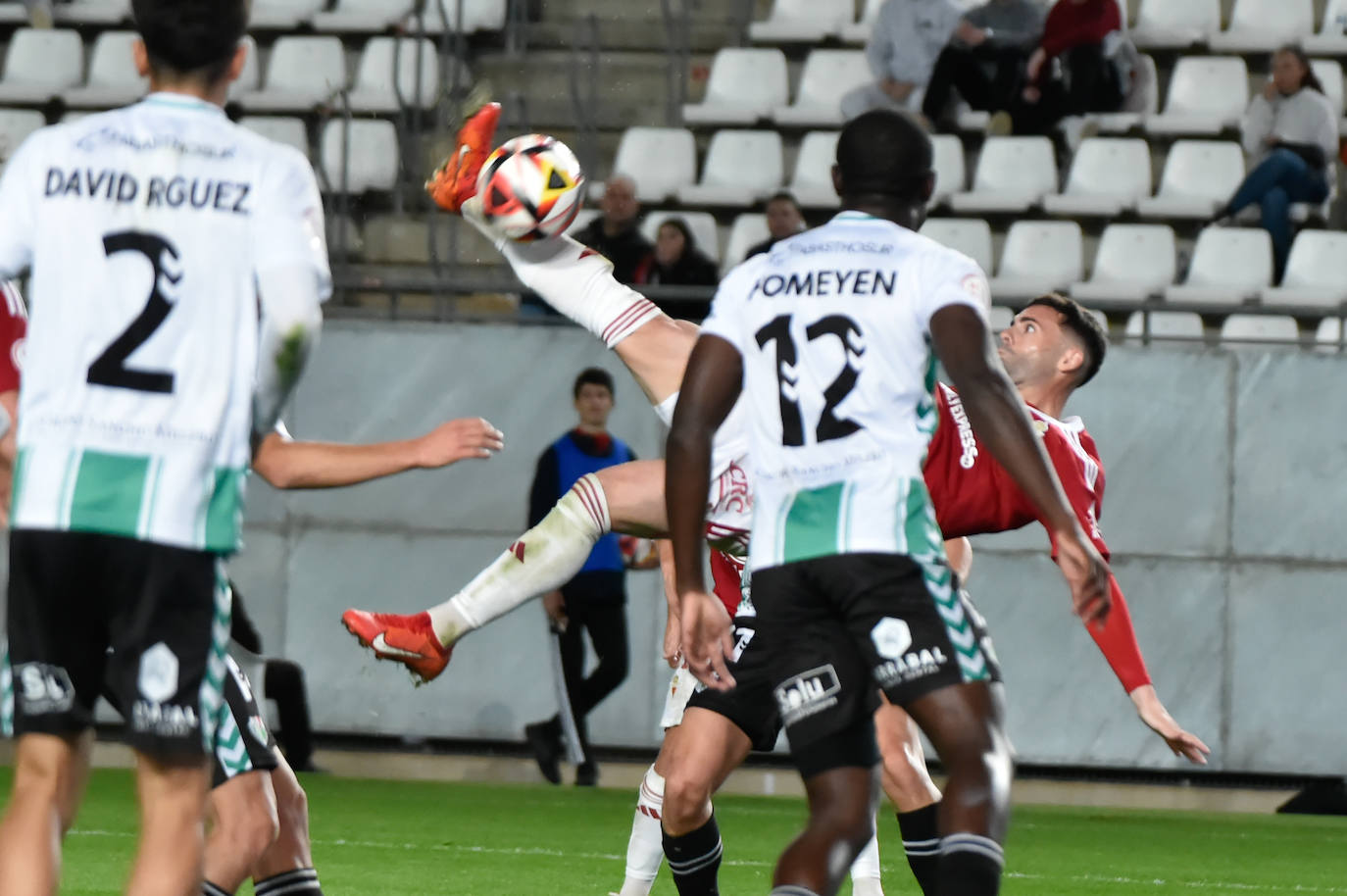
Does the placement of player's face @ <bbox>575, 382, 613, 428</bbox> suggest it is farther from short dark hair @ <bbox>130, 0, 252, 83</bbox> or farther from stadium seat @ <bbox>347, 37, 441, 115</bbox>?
short dark hair @ <bbox>130, 0, 252, 83</bbox>

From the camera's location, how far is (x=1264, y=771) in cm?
1270

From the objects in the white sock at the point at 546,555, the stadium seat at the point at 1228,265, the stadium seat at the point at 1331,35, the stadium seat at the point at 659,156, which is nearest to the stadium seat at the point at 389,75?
the stadium seat at the point at 659,156

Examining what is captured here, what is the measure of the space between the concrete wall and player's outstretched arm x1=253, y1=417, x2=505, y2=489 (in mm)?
8731

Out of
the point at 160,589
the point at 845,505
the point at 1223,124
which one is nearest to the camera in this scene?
the point at 160,589

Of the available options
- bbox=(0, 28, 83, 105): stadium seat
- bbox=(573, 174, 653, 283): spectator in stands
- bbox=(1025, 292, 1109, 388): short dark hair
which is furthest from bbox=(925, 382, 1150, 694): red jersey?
bbox=(0, 28, 83, 105): stadium seat

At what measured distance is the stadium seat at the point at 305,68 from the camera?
15.7 meters

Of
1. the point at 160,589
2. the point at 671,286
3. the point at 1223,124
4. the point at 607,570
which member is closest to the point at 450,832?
the point at 607,570

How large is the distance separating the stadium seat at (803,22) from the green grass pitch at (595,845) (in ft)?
19.6

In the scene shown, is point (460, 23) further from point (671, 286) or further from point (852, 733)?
point (852, 733)

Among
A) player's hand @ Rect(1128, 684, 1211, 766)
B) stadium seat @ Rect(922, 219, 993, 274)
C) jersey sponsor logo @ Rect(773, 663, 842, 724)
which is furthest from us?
stadium seat @ Rect(922, 219, 993, 274)

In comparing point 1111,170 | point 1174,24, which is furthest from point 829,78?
point 1174,24

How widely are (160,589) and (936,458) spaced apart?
2.73 meters

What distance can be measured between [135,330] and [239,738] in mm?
1230

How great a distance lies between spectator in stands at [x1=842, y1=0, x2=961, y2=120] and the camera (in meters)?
14.6
